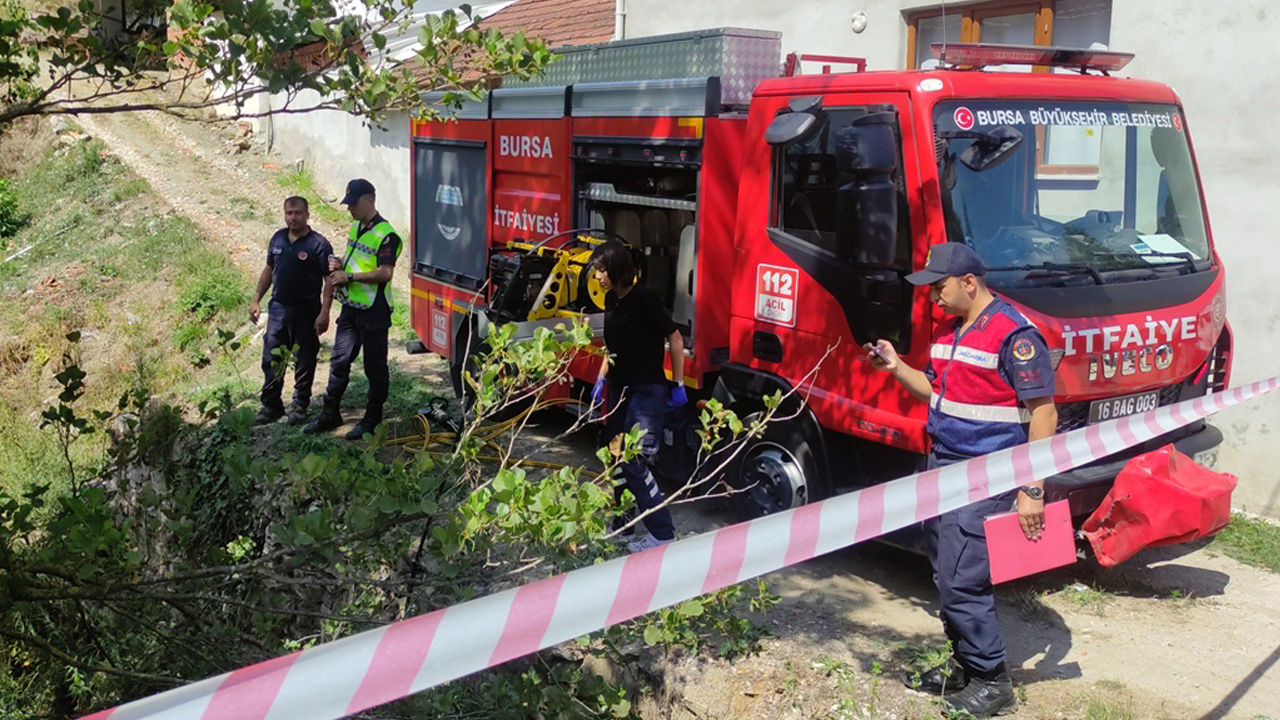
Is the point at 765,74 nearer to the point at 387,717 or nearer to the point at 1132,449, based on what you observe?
the point at 1132,449

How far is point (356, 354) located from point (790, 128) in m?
3.42

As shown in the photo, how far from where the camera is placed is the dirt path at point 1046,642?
4.19 metres

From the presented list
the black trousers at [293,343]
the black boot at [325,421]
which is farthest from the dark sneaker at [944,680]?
the black trousers at [293,343]

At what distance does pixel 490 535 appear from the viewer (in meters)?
3.42

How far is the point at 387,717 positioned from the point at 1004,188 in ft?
10.7

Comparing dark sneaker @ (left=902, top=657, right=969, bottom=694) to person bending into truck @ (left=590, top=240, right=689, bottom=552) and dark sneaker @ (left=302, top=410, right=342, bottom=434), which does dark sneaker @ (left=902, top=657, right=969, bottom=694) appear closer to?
person bending into truck @ (left=590, top=240, right=689, bottom=552)

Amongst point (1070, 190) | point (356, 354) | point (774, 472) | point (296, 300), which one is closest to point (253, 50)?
point (774, 472)

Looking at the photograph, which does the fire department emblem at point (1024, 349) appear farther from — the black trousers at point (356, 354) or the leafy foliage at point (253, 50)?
the black trousers at point (356, 354)

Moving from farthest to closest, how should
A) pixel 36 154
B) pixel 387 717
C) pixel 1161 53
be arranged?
1. pixel 36 154
2. pixel 1161 53
3. pixel 387 717

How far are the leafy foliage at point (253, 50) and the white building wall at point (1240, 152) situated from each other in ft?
15.3

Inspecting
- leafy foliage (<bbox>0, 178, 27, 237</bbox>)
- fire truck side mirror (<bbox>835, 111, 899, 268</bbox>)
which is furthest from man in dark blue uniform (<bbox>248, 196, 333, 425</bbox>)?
leafy foliage (<bbox>0, 178, 27, 237</bbox>)

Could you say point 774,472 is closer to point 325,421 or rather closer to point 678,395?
point 678,395

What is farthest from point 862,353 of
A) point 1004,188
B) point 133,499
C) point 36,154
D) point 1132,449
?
point 36,154

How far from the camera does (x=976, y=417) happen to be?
393 cm
